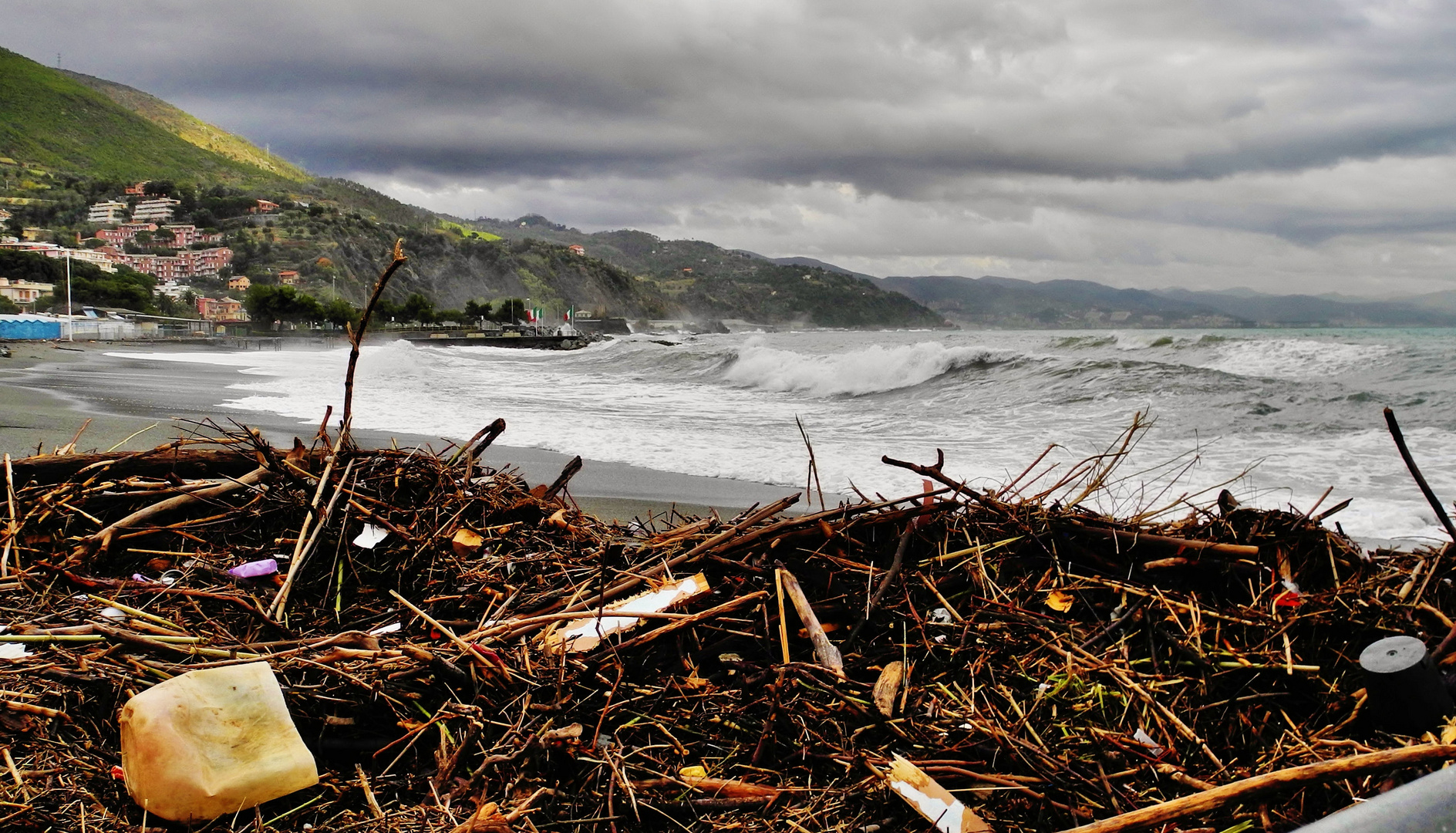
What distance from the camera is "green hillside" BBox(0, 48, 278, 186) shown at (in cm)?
14250

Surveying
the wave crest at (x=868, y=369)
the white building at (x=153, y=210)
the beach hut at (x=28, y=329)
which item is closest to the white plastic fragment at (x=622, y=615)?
the wave crest at (x=868, y=369)


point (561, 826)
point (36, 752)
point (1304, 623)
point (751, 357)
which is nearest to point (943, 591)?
point (1304, 623)

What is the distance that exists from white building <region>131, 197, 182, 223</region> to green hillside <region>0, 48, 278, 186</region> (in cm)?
2429

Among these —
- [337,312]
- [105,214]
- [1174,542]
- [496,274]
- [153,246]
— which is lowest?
[1174,542]

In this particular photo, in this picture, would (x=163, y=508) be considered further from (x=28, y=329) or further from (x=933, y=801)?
(x=28, y=329)

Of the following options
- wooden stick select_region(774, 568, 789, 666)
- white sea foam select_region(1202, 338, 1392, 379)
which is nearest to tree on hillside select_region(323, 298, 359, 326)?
white sea foam select_region(1202, 338, 1392, 379)

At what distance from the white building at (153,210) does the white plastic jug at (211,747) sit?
15114cm

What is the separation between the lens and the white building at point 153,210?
4889 inches

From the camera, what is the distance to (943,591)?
233 cm

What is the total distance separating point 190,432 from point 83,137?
655 ft

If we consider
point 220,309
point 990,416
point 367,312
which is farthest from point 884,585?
point 220,309

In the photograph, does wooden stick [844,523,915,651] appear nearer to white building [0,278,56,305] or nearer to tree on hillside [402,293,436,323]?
tree on hillside [402,293,436,323]

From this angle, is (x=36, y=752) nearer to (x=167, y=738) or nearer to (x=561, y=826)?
(x=167, y=738)

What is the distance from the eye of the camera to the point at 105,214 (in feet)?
396
